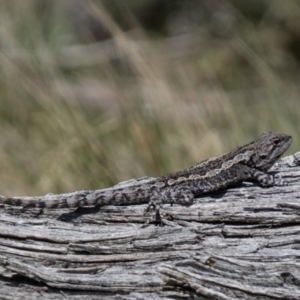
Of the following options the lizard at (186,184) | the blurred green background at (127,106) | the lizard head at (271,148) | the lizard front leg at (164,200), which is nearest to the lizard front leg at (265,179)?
the lizard at (186,184)

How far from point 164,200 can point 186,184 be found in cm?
23

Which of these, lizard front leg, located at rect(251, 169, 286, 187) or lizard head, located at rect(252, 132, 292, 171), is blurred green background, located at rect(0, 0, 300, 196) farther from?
lizard front leg, located at rect(251, 169, 286, 187)

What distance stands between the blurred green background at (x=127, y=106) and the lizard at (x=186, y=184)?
4.51ft

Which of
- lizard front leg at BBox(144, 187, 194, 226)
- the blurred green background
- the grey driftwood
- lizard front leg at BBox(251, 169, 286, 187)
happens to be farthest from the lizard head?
the blurred green background

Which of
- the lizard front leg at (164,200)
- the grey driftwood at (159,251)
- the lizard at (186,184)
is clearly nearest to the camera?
the grey driftwood at (159,251)

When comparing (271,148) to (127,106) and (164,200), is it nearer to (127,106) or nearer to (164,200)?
(164,200)

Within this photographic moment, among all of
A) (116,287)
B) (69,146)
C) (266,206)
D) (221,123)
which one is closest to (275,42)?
(221,123)

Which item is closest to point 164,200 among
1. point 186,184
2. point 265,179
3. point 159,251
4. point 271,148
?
point 186,184

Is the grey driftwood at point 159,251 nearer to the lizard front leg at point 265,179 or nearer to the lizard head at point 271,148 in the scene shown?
the lizard front leg at point 265,179

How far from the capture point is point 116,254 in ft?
12.0

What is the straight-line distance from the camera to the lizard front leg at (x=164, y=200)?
384 cm

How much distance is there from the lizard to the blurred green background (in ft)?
4.51

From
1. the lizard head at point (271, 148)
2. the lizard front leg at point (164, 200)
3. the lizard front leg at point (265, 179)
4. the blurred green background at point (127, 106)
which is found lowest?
the lizard front leg at point (164, 200)

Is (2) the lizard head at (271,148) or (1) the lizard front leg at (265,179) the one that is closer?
(1) the lizard front leg at (265,179)
